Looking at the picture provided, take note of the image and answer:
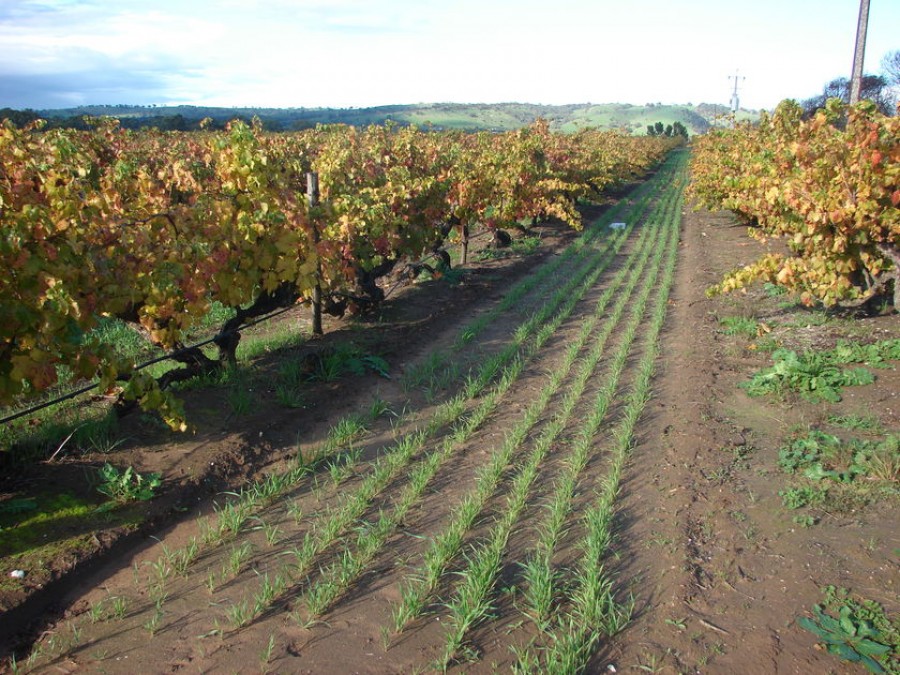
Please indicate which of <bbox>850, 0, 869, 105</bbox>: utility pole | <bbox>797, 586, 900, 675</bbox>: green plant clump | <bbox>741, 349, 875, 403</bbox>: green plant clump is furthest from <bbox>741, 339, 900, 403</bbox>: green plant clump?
<bbox>850, 0, 869, 105</bbox>: utility pole

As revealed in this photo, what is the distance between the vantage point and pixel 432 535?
446 centimetres

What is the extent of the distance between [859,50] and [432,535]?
530 inches

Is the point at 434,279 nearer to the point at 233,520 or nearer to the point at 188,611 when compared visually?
the point at 233,520

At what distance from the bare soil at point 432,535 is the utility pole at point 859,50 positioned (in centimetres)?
852

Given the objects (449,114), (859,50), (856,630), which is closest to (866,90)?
(859,50)

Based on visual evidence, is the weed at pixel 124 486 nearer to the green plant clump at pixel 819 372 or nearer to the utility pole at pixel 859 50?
the green plant clump at pixel 819 372

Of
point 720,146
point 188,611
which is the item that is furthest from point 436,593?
point 720,146

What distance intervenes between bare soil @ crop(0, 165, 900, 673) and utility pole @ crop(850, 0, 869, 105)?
8522 mm

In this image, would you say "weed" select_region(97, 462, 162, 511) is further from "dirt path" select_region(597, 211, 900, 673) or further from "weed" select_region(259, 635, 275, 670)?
"dirt path" select_region(597, 211, 900, 673)

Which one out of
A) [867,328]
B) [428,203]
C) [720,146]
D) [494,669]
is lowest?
[494,669]

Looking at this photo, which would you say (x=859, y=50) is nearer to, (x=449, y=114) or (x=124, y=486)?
(x=124, y=486)

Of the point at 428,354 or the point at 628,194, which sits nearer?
the point at 428,354

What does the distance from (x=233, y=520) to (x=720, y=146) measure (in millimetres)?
17208

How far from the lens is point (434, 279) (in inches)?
472
